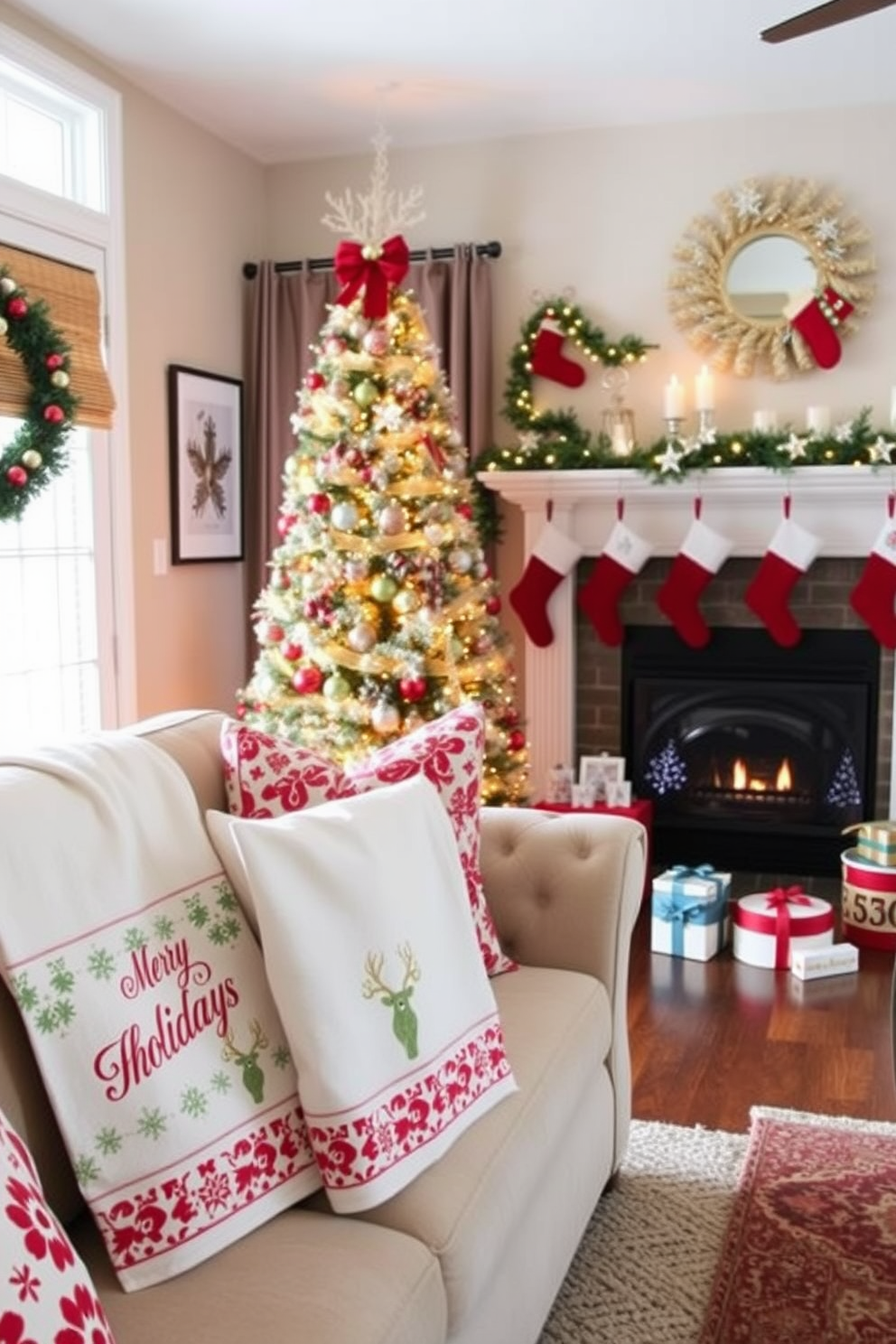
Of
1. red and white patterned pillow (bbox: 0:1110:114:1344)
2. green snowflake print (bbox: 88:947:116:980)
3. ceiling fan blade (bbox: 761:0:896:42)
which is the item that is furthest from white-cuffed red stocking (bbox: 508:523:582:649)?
red and white patterned pillow (bbox: 0:1110:114:1344)

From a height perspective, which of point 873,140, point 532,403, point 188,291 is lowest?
point 532,403

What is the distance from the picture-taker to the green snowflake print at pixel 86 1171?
4.77ft

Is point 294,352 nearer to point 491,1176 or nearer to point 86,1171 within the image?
point 491,1176

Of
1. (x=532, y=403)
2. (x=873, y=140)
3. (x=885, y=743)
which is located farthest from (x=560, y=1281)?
(x=873, y=140)

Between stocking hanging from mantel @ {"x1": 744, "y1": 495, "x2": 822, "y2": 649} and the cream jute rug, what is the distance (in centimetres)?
216

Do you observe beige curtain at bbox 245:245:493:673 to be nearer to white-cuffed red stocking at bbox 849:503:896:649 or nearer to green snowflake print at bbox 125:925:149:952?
white-cuffed red stocking at bbox 849:503:896:649

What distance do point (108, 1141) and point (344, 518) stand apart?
270 cm

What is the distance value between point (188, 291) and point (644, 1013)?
3.05m

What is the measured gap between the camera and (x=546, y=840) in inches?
96.7

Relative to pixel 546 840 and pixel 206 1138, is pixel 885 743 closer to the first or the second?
pixel 546 840

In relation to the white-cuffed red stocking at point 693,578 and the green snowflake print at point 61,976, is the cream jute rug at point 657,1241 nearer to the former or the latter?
the green snowflake print at point 61,976

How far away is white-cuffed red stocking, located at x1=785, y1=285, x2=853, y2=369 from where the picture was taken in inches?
181

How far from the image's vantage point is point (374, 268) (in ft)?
13.3

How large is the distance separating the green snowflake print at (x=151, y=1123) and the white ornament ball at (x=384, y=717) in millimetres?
2439
